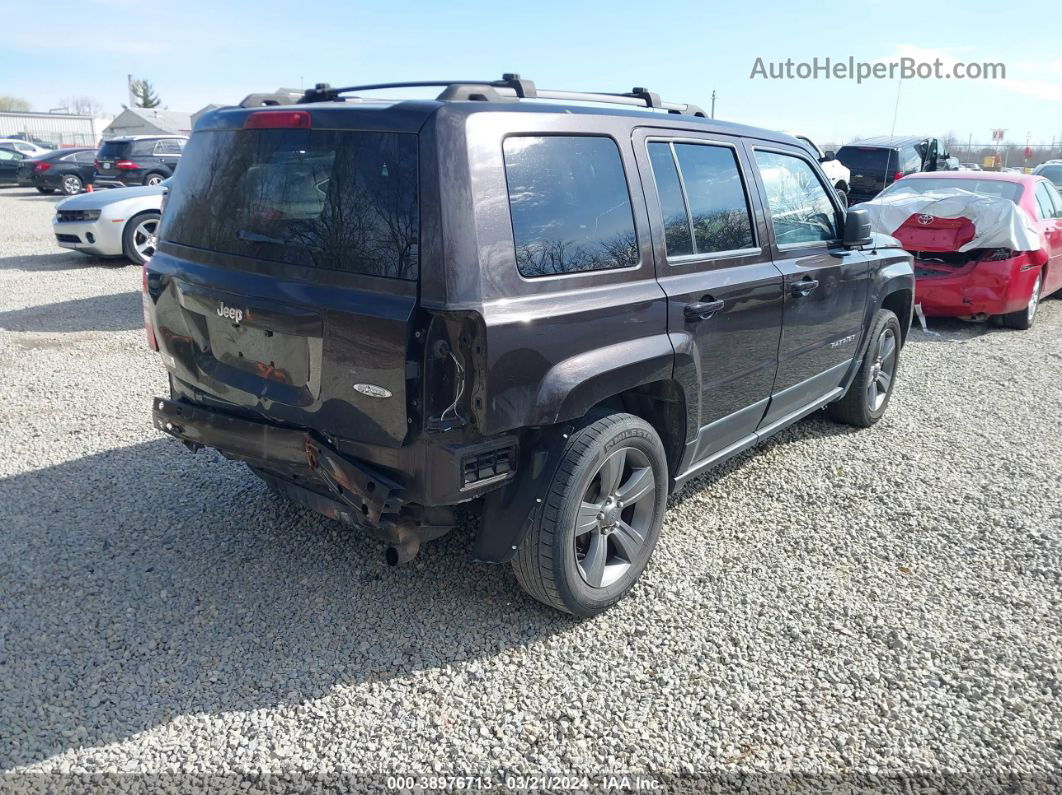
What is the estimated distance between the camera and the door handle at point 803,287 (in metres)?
4.09

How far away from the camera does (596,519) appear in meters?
3.21

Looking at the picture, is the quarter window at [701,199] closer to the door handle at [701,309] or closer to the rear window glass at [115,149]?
the door handle at [701,309]

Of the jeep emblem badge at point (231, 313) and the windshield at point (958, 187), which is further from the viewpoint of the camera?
the windshield at point (958, 187)

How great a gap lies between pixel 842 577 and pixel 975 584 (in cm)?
60

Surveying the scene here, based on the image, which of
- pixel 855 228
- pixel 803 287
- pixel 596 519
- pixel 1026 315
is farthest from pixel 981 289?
pixel 596 519

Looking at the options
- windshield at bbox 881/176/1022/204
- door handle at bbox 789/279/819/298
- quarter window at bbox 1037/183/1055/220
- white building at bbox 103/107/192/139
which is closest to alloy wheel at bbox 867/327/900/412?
door handle at bbox 789/279/819/298

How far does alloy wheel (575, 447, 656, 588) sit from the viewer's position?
3207 mm

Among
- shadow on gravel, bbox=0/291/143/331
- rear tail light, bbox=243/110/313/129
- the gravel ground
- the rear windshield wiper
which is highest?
rear tail light, bbox=243/110/313/129

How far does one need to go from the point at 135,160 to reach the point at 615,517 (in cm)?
1934

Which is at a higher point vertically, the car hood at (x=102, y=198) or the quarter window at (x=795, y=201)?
the quarter window at (x=795, y=201)

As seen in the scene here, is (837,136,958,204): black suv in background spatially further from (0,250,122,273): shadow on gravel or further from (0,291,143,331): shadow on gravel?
(0,250,122,273): shadow on gravel

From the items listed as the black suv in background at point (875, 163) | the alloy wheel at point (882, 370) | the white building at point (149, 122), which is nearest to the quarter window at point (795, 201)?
the alloy wheel at point (882, 370)

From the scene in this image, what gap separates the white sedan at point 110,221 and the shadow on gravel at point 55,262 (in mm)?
556

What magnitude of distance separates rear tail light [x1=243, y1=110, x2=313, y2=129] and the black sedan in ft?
79.5
